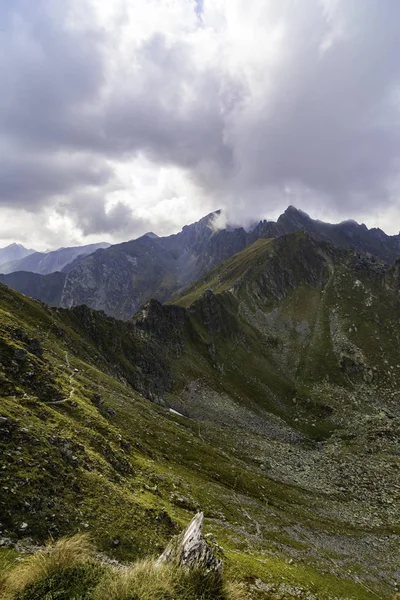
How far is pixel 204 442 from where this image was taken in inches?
2280

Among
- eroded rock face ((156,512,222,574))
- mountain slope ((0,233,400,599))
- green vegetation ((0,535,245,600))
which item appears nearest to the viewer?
green vegetation ((0,535,245,600))

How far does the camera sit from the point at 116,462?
29531mm

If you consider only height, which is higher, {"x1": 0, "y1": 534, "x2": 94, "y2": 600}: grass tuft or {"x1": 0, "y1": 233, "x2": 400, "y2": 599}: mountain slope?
{"x1": 0, "y1": 534, "x2": 94, "y2": 600}: grass tuft

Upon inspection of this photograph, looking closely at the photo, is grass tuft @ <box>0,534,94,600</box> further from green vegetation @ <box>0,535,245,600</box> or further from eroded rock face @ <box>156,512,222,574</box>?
eroded rock face @ <box>156,512,222,574</box>

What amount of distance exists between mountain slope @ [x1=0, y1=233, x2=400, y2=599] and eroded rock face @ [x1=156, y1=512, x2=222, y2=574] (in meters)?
8.64

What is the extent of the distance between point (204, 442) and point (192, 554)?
50.2m

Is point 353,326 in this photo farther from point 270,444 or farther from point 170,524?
point 170,524

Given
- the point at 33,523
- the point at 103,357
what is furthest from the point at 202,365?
the point at 33,523

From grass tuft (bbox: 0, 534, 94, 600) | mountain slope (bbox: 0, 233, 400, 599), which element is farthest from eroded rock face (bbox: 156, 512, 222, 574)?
mountain slope (bbox: 0, 233, 400, 599)

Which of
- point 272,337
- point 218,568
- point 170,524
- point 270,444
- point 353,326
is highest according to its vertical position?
point 353,326

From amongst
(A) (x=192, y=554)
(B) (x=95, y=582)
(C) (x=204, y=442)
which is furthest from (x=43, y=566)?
(C) (x=204, y=442)

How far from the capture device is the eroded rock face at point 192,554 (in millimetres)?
10086

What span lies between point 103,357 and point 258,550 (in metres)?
58.5

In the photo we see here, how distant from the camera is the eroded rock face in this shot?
33.1 feet
